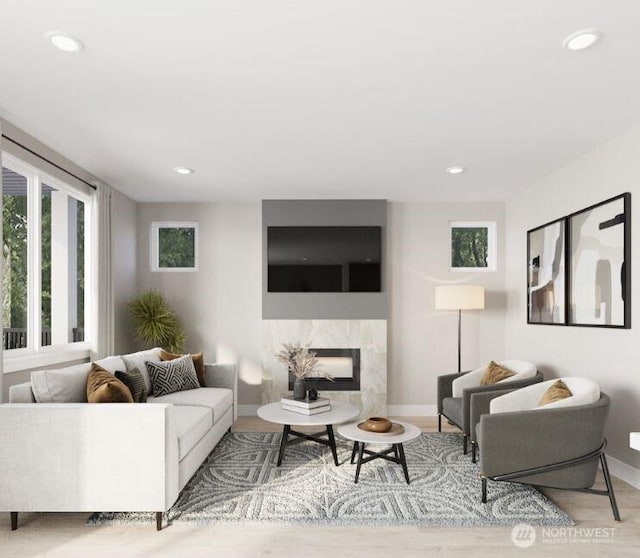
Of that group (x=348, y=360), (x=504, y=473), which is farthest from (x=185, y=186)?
(x=504, y=473)

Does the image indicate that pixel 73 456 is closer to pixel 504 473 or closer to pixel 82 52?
pixel 82 52

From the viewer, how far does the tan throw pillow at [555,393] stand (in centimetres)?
341

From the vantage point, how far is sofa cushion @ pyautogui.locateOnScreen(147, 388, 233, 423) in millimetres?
4152

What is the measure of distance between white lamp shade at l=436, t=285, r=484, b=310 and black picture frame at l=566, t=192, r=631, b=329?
3.26 ft

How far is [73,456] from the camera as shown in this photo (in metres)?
2.80

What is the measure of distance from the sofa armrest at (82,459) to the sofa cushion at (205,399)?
1249 mm

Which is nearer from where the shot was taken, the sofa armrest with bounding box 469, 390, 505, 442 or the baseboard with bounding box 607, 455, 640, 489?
the baseboard with bounding box 607, 455, 640, 489

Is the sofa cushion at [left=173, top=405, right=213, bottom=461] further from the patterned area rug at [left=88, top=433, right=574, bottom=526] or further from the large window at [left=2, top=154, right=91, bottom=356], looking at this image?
the large window at [left=2, top=154, right=91, bottom=356]

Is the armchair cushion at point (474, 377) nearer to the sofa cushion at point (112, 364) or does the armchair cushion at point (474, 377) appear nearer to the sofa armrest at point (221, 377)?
the sofa armrest at point (221, 377)

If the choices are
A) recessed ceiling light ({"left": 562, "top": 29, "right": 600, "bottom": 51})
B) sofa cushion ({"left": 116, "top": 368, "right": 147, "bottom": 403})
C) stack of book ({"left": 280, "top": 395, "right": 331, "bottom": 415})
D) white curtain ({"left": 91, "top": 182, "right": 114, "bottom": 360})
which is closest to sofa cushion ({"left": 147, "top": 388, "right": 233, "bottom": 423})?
sofa cushion ({"left": 116, "top": 368, "right": 147, "bottom": 403})

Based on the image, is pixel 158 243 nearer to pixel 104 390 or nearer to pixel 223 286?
pixel 223 286

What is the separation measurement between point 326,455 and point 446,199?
327 cm

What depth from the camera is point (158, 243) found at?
6.10m

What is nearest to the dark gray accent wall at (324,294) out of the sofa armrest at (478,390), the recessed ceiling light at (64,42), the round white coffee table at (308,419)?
the round white coffee table at (308,419)
